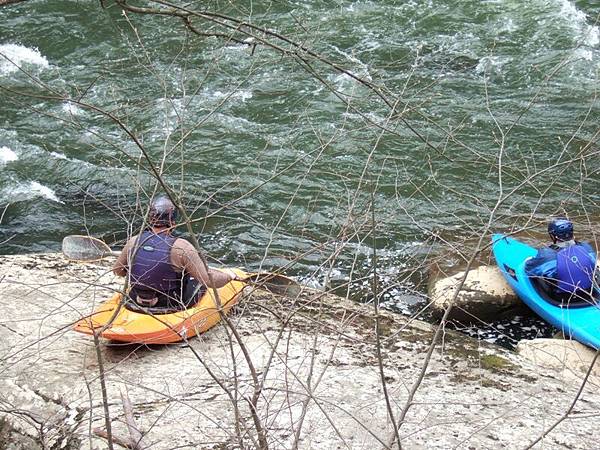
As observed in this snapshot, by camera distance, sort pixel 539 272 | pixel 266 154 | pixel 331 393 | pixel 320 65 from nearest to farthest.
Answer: pixel 331 393, pixel 539 272, pixel 266 154, pixel 320 65

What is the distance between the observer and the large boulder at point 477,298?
676 centimetres

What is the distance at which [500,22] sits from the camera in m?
10.6

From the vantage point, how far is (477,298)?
6.84 metres

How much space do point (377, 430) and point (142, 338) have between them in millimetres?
1567

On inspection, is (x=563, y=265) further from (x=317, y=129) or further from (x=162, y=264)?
(x=317, y=129)

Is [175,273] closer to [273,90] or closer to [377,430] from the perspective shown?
[377,430]

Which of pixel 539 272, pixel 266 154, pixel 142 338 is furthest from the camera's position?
pixel 266 154

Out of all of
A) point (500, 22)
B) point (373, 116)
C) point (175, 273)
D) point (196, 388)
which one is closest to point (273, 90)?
point (373, 116)

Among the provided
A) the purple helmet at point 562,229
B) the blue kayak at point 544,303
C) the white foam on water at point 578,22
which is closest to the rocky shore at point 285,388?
the blue kayak at point 544,303

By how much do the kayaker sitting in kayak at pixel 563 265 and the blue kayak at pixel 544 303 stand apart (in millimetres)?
72

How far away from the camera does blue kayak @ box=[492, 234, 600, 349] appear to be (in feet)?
19.9

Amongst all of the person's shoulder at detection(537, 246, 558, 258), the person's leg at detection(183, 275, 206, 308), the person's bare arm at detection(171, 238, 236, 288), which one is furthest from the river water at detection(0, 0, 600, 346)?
the person's bare arm at detection(171, 238, 236, 288)

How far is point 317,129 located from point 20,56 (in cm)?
400

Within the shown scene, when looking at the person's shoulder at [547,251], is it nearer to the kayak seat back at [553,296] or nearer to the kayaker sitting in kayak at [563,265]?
the kayaker sitting in kayak at [563,265]
